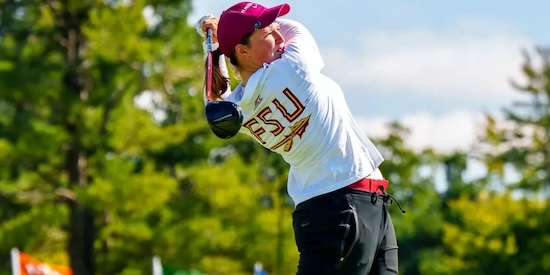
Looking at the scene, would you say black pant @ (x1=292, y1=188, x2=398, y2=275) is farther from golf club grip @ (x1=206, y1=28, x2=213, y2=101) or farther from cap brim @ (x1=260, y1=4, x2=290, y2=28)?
Result: cap brim @ (x1=260, y1=4, x2=290, y2=28)

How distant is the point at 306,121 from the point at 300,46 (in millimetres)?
333

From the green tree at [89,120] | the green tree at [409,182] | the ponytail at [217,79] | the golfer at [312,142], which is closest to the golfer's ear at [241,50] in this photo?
the golfer at [312,142]

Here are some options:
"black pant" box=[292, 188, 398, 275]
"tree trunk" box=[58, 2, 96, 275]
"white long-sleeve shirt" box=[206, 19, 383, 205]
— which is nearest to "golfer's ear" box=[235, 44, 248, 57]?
"white long-sleeve shirt" box=[206, 19, 383, 205]

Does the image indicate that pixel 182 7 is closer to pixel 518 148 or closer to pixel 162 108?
pixel 162 108

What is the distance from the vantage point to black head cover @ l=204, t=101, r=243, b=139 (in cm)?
484

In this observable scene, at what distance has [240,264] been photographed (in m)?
25.7

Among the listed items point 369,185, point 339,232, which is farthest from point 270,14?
point 339,232

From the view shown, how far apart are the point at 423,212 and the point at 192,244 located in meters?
22.3

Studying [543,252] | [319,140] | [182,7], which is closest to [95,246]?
[182,7]

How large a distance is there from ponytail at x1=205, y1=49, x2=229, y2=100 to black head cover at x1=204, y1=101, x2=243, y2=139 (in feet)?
1.44

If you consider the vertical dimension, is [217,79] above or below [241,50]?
below

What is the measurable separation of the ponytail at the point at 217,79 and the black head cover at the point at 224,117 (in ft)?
1.44

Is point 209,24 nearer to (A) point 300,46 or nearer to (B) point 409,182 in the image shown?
(A) point 300,46

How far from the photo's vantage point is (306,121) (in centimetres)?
508
